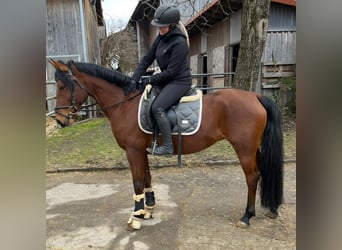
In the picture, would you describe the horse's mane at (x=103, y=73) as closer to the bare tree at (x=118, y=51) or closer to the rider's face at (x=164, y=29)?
the rider's face at (x=164, y=29)

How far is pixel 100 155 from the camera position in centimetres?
582

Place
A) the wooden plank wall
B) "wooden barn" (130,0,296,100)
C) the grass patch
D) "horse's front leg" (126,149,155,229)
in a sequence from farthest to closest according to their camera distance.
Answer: the wooden plank wall → "wooden barn" (130,0,296,100) → the grass patch → "horse's front leg" (126,149,155,229)

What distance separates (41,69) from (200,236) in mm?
2628

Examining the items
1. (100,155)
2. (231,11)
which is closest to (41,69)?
(100,155)

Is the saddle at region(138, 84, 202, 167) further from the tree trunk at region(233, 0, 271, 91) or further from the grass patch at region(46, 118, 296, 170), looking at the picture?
the tree trunk at region(233, 0, 271, 91)

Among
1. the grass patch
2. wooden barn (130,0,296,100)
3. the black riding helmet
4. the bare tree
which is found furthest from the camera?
the bare tree

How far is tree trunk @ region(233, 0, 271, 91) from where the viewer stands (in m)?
5.54

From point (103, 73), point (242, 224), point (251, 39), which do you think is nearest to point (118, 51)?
point (251, 39)

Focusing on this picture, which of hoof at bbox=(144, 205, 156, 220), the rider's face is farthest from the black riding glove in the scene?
hoof at bbox=(144, 205, 156, 220)

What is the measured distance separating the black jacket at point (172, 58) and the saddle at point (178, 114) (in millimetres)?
151

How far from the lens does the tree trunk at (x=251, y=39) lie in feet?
18.2

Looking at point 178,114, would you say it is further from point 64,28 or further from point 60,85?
point 64,28

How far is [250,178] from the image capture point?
3006 mm

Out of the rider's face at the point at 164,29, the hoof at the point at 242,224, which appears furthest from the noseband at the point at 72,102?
the hoof at the point at 242,224
